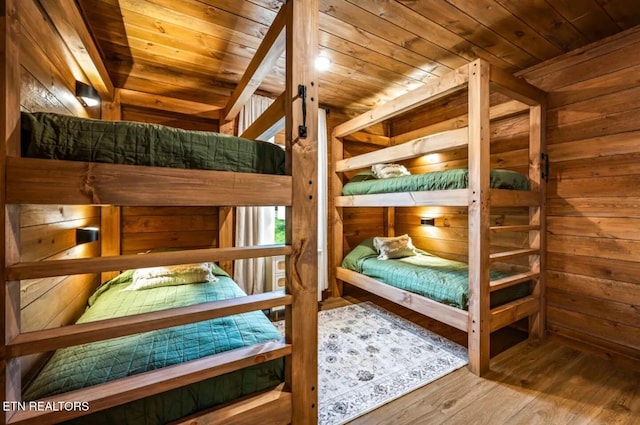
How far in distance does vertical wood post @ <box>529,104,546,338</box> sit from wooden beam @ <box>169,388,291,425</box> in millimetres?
2372

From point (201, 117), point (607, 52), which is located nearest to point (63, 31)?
point (201, 117)

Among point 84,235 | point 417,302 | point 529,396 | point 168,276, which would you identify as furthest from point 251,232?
point 529,396

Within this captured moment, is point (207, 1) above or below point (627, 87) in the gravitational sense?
above

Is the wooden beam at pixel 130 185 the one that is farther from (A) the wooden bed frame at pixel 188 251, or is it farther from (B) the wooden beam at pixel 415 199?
(B) the wooden beam at pixel 415 199

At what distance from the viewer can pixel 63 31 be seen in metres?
1.48

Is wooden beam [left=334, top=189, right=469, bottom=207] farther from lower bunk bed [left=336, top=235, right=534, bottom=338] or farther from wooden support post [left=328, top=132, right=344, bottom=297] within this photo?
lower bunk bed [left=336, top=235, right=534, bottom=338]

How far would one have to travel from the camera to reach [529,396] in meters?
1.58

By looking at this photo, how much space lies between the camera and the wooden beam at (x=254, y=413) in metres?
0.98

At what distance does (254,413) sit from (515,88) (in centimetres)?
278

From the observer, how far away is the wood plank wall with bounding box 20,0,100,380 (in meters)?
1.14

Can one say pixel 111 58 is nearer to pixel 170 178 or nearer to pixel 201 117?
pixel 201 117

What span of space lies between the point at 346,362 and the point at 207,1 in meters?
2.66

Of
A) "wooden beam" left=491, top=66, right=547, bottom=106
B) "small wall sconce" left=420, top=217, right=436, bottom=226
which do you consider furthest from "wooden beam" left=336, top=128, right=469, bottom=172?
"small wall sconce" left=420, top=217, right=436, bottom=226

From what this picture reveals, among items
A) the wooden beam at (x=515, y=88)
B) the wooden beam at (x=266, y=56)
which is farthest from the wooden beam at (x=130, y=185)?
the wooden beam at (x=515, y=88)
